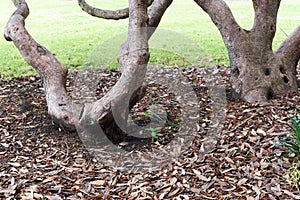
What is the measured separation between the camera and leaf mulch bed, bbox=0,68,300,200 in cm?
321

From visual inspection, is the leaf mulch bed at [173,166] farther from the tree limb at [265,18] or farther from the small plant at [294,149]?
the tree limb at [265,18]

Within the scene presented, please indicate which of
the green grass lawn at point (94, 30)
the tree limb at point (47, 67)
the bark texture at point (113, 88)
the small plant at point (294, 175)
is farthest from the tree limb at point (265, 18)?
the tree limb at point (47, 67)

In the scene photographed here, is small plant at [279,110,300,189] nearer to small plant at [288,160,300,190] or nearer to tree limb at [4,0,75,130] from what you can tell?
small plant at [288,160,300,190]

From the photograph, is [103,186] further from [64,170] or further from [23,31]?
[23,31]

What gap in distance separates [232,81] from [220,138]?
1137 mm

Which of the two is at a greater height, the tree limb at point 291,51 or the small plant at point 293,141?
the tree limb at point 291,51

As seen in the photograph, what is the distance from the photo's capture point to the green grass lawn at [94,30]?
7.67 meters

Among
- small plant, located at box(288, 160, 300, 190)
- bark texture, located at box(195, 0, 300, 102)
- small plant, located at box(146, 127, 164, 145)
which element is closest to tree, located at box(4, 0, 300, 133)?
bark texture, located at box(195, 0, 300, 102)

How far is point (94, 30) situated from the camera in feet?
39.1

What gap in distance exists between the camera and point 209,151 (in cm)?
374

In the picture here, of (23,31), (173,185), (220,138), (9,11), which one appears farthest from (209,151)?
(9,11)

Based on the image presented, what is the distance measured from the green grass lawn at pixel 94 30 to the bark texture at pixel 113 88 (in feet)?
7.68

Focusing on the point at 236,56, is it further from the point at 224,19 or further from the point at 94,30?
the point at 94,30

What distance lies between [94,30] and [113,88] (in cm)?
831
